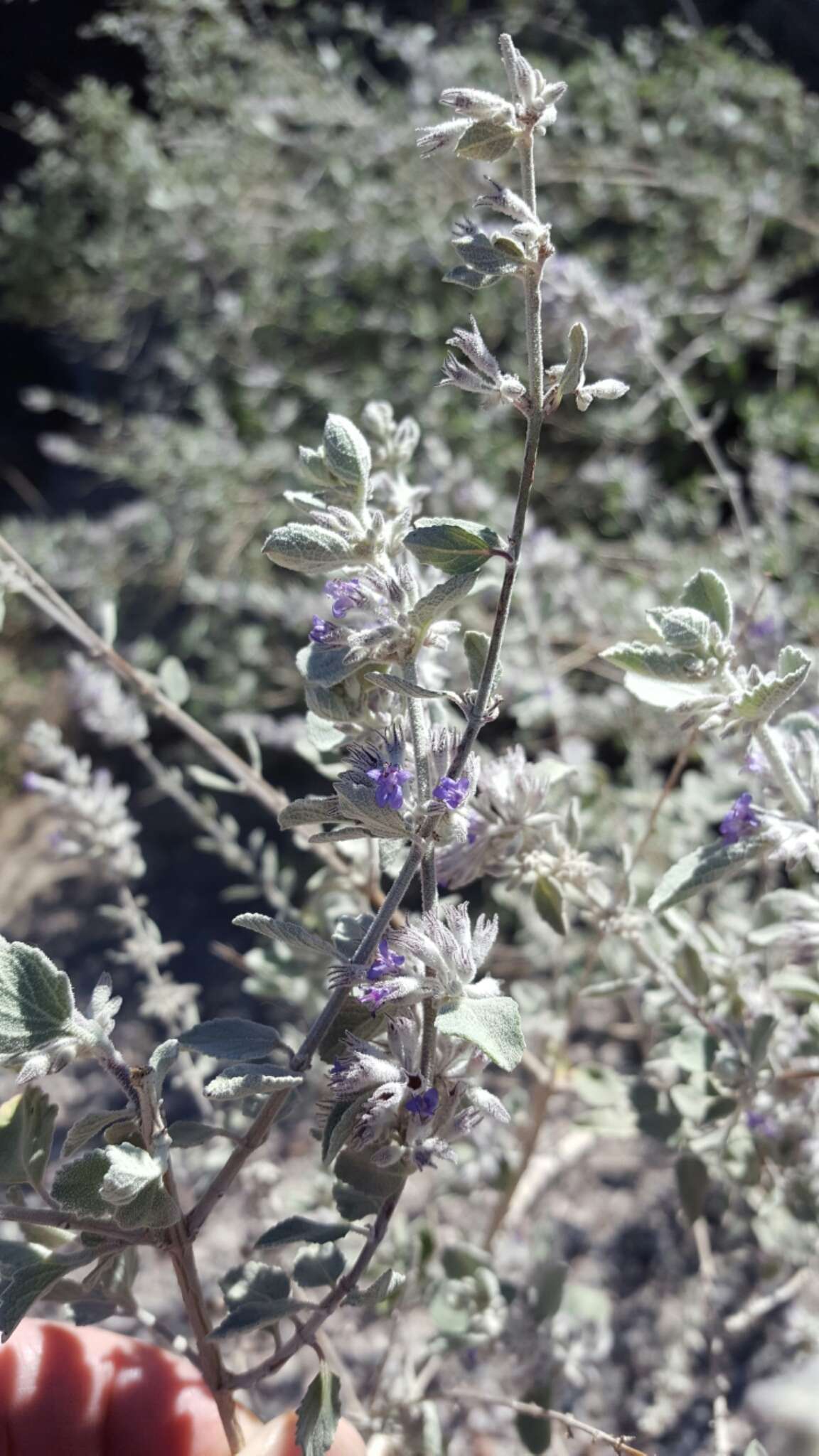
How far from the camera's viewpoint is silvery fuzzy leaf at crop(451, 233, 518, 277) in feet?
1.68

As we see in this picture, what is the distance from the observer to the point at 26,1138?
647 millimetres

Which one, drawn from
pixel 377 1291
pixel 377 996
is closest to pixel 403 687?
pixel 377 996

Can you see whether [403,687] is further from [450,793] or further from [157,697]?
[157,697]

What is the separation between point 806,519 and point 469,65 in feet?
5.61

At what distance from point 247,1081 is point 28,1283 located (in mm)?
184

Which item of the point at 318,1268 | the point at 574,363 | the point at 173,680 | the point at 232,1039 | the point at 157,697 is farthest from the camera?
the point at 173,680

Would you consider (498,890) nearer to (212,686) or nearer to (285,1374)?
(285,1374)

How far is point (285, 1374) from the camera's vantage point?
1.58m

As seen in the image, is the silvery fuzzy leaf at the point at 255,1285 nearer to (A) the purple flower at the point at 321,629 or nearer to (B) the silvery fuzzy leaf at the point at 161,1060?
(B) the silvery fuzzy leaf at the point at 161,1060

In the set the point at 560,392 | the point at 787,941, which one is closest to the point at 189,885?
the point at 787,941

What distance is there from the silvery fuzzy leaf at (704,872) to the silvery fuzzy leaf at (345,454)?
0.97ft

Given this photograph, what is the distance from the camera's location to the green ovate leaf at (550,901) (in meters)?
0.77

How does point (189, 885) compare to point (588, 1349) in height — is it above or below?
below

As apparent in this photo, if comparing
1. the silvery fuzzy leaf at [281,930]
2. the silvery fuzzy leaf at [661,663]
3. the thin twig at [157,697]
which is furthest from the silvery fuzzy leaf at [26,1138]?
the silvery fuzzy leaf at [661,663]
